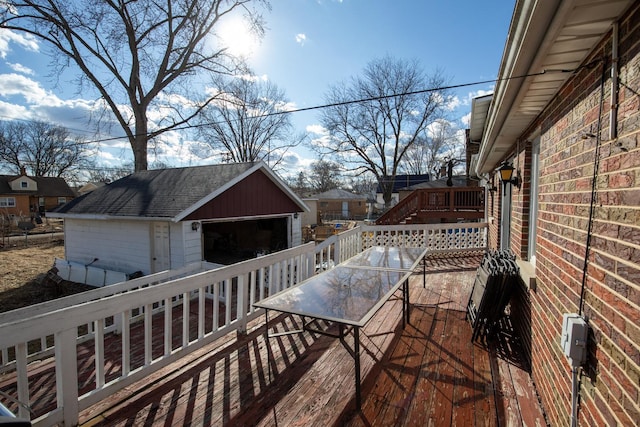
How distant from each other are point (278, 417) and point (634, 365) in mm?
2031

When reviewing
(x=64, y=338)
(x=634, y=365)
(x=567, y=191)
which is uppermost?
(x=567, y=191)

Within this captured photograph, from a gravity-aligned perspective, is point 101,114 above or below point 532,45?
above

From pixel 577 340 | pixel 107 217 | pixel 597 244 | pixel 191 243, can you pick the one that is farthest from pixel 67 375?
pixel 107 217

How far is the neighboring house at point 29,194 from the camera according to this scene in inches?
1247

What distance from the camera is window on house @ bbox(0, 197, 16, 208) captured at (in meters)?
31.4

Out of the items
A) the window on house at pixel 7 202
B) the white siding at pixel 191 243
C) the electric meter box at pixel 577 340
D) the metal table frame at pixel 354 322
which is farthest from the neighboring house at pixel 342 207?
the electric meter box at pixel 577 340

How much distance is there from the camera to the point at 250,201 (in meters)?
10.5

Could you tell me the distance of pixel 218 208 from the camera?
9.47 m

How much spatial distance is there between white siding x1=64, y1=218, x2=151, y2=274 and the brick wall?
9.80 meters

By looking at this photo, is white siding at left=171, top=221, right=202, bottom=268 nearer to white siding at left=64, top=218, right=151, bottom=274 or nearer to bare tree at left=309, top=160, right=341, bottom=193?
white siding at left=64, top=218, right=151, bottom=274

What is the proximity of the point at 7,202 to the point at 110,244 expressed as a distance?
32.3 metres

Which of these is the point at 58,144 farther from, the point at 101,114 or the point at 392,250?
the point at 392,250

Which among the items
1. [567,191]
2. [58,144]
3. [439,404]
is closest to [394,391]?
[439,404]

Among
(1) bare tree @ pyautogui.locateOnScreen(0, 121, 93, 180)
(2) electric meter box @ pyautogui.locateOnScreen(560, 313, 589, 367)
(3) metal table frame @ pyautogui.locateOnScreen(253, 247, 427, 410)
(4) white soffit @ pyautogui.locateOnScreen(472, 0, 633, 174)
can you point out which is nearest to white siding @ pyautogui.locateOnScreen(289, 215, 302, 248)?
(3) metal table frame @ pyautogui.locateOnScreen(253, 247, 427, 410)
